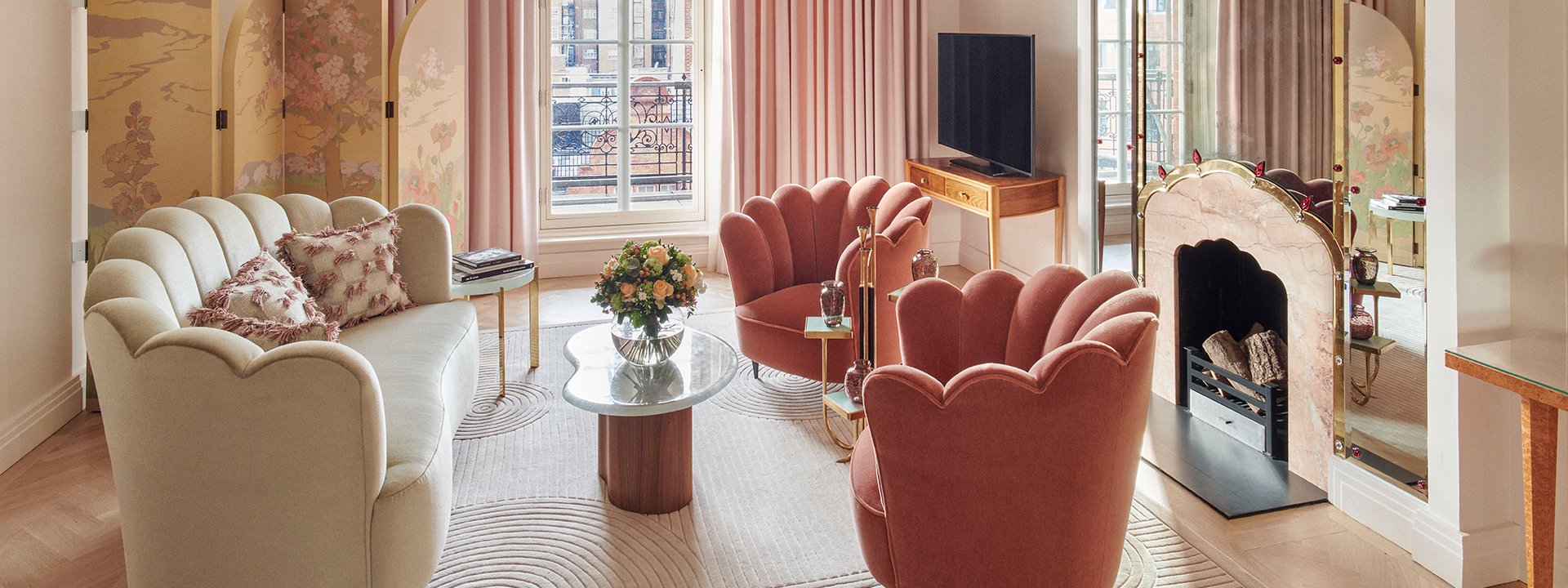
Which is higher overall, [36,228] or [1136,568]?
[36,228]

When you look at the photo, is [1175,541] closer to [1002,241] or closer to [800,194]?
[800,194]

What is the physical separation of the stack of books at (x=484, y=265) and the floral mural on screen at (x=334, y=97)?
71cm

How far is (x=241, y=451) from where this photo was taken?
6.63 feet

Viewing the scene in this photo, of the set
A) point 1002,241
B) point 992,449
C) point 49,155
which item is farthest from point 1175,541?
point 49,155

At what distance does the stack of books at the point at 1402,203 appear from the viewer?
97.3 inches

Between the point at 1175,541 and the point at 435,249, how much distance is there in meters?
2.68

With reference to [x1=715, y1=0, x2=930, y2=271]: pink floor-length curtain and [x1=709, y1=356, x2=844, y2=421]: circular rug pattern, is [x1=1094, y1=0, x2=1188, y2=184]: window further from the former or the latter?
[x1=715, y1=0, x2=930, y2=271]: pink floor-length curtain

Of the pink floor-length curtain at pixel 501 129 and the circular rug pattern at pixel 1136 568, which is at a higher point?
the pink floor-length curtain at pixel 501 129

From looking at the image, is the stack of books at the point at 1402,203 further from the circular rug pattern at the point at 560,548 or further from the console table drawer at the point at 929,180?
the console table drawer at the point at 929,180

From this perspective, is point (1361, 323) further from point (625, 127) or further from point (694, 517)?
point (625, 127)

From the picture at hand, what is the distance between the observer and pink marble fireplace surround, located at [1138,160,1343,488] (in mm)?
2818

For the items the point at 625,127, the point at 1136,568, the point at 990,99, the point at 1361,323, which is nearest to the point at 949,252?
the point at 990,99

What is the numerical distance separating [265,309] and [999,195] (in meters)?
3.26

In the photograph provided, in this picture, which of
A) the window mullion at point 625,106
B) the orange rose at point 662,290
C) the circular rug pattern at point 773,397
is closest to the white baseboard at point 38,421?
the orange rose at point 662,290
